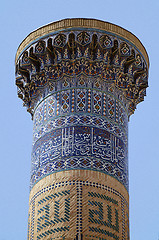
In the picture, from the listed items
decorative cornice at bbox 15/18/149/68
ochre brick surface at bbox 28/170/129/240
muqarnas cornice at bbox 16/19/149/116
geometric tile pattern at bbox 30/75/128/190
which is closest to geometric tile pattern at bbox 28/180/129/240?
ochre brick surface at bbox 28/170/129/240

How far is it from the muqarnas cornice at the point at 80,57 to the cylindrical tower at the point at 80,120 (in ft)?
0.05

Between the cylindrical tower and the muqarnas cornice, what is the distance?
16 millimetres

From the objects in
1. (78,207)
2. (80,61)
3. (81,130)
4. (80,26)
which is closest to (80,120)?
(81,130)

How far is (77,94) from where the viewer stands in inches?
495

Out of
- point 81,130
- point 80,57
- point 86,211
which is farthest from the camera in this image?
point 80,57

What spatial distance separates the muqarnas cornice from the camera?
12.9 meters

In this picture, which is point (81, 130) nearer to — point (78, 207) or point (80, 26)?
point (78, 207)

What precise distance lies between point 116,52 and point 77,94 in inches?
41.0

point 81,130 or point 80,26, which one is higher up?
point 80,26

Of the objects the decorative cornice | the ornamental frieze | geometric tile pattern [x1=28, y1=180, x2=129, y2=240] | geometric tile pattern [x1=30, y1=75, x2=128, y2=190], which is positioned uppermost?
the decorative cornice

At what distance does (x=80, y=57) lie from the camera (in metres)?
12.9

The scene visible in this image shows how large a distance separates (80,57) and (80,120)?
1.17 metres

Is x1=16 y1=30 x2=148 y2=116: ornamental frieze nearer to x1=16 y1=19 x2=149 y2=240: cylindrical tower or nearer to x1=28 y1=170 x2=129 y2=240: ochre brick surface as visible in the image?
x1=16 y1=19 x2=149 y2=240: cylindrical tower

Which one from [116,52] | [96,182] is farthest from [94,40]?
[96,182]
